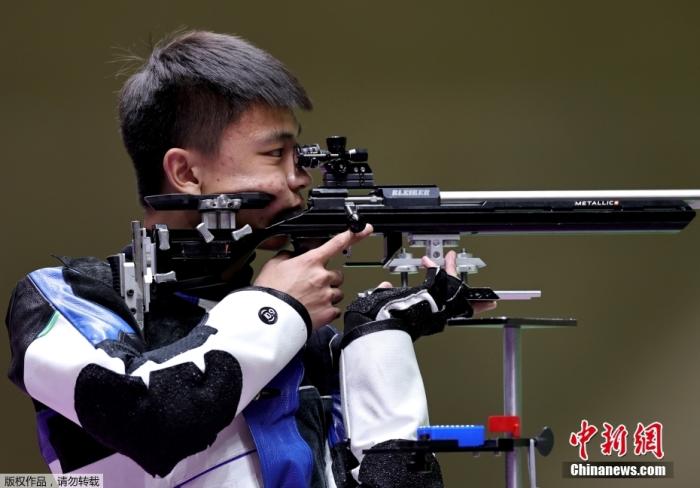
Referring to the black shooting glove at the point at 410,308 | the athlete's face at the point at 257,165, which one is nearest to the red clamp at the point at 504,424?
the black shooting glove at the point at 410,308

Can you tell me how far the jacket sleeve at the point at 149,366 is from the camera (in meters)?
1.39

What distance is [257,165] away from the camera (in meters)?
1.70

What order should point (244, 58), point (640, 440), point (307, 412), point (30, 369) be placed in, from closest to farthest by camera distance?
point (30, 369) → point (307, 412) → point (244, 58) → point (640, 440)

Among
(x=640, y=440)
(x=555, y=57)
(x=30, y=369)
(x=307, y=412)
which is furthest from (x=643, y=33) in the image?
(x=30, y=369)

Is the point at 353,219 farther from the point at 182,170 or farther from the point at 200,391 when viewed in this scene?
the point at 200,391

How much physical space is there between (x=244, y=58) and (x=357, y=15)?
1.36 m

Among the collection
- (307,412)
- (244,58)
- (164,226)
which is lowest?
(307,412)

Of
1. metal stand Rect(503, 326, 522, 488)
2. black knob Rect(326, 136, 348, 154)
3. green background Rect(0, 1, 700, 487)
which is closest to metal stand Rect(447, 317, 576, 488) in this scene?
metal stand Rect(503, 326, 522, 488)

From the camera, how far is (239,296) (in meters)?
1.53

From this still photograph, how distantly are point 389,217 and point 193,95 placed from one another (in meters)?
0.40

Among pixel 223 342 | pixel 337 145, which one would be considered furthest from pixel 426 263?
pixel 223 342

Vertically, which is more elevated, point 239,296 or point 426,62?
point 426,62

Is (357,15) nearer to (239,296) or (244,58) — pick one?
(244,58)

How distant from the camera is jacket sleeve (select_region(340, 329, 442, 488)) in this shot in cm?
149
